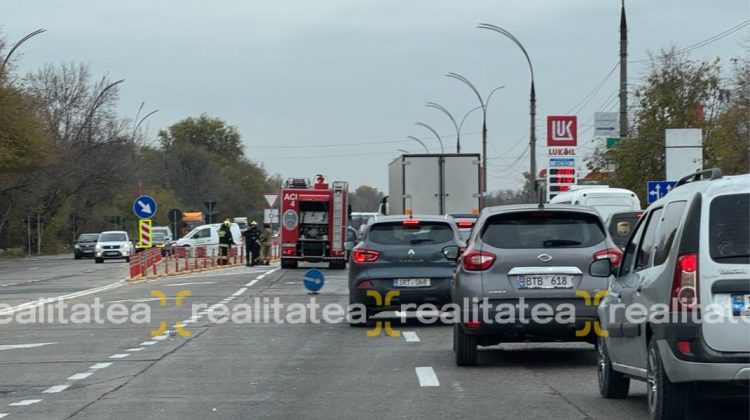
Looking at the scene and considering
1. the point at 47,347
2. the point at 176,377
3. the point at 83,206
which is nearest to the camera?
the point at 176,377

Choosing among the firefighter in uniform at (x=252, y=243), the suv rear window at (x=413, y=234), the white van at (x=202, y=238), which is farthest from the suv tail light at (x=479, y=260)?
the white van at (x=202, y=238)

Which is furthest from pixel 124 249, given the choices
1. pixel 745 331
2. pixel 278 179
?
pixel 278 179

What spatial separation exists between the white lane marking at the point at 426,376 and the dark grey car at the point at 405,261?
517 cm

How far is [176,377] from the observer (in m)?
13.0

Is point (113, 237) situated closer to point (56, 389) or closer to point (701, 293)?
point (56, 389)

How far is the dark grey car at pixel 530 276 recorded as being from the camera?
13.1 metres

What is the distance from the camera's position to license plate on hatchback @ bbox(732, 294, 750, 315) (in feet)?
26.3

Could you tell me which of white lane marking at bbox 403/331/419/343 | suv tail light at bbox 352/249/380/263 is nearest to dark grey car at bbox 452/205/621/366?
white lane marking at bbox 403/331/419/343

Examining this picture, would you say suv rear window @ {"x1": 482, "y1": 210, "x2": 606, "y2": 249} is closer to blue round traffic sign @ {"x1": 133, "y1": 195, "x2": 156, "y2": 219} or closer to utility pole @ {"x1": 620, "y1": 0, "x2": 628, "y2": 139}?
utility pole @ {"x1": 620, "y1": 0, "x2": 628, "y2": 139}

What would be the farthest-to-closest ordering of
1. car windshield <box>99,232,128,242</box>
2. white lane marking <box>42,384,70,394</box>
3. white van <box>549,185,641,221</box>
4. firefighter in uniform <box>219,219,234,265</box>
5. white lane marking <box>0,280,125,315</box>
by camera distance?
car windshield <box>99,232,128,242</box> → firefighter in uniform <box>219,219,234,265</box> → white van <box>549,185,641,221</box> → white lane marking <box>0,280,125,315</box> → white lane marking <box>42,384,70,394</box>

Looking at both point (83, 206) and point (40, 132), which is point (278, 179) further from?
point (40, 132)

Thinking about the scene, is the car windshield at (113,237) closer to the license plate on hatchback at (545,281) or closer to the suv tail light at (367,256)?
the suv tail light at (367,256)

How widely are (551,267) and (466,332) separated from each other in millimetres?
1086

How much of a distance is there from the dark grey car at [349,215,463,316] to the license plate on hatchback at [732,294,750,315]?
419 inches
